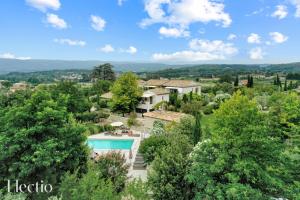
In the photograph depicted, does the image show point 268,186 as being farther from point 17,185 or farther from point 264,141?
point 17,185

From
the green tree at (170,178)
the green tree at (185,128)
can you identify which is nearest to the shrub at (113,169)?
the green tree at (170,178)

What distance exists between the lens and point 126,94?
1670 inches

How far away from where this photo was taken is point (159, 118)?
34.2 m

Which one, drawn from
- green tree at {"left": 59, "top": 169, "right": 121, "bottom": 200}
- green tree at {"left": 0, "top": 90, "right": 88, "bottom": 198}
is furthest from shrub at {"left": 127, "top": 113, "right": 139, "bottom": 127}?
green tree at {"left": 59, "top": 169, "right": 121, "bottom": 200}

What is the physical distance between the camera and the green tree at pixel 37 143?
12.9 meters

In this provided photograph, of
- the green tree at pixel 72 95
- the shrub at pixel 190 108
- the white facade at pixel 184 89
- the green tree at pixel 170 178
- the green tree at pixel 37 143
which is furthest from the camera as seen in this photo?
the white facade at pixel 184 89

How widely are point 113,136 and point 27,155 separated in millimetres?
19577

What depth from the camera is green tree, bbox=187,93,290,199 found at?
473 inches

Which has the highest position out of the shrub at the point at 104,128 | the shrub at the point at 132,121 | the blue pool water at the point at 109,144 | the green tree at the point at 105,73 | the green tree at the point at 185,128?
the green tree at the point at 105,73

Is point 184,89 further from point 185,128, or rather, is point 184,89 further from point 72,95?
point 185,128

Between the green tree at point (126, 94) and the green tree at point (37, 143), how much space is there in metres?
27.0

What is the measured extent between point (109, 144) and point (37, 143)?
17.0m

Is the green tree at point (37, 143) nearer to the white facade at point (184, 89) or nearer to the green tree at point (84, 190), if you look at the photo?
the green tree at point (84, 190)

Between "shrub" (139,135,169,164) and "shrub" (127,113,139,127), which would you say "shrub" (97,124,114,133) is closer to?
"shrub" (127,113,139,127)
